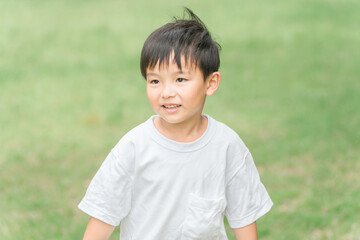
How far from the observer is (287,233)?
178 inches

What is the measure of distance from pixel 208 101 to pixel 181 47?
5475 mm

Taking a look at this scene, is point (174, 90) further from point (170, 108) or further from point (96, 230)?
point (96, 230)

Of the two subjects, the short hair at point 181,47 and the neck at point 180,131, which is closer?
the short hair at point 181,47

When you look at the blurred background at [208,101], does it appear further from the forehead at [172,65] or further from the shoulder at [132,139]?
the forehead at [172,65]

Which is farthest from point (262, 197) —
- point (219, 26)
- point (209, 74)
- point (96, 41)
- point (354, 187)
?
point (219, 26)

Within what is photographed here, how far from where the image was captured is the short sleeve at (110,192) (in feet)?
8.98

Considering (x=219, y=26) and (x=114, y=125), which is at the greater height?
(x=219, y=26)

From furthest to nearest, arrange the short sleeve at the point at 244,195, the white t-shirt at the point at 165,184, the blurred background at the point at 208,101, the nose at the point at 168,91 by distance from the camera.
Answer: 1. the blurred background at the point at 208,101
2. the short sleeve at the point at 244,195
3. the white t-shirt at the point at 165,184
4. the nose at the point at 168,91

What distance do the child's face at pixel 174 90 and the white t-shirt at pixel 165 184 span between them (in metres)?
0.14

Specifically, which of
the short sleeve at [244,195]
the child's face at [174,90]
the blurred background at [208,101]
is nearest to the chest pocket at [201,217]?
the short sleeve at [244,195]

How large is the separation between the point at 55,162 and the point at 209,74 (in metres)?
3.71

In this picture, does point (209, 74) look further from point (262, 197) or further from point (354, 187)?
point (354, 187)

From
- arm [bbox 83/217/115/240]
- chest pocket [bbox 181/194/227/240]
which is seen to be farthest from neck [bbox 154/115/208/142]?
arm [bbox 83/217/115/240]

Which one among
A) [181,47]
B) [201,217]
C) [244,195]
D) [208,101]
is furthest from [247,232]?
[208,101]
